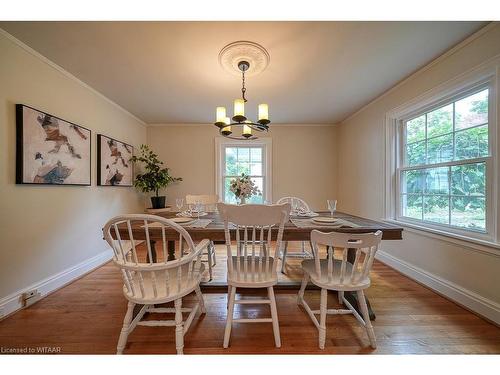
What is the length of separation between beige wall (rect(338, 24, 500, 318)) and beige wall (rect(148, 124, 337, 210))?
30 cm

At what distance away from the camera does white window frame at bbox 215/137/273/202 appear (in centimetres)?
399

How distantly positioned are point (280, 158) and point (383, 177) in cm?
182

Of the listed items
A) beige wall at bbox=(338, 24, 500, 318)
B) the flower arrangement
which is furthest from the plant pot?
beige wall at bbox=(338, 24, 500, 318)

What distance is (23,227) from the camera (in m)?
1.76

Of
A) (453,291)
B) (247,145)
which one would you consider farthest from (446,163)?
(247,145)

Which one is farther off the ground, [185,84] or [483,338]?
[185,84]

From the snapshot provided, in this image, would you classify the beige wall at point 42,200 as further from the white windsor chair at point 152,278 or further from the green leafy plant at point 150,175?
the white windsor chair at point 152,278

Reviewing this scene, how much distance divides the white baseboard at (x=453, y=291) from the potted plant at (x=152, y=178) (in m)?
3.63

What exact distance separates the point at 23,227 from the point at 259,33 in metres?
2.57

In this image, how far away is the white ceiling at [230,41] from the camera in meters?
1.55

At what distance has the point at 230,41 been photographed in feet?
5.48

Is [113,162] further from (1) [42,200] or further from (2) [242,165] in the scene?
(2) [242,165]
